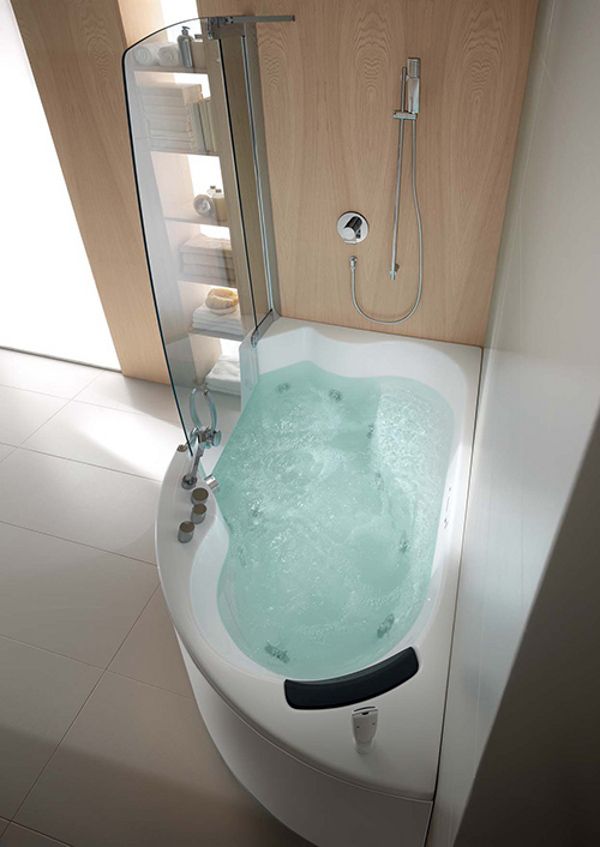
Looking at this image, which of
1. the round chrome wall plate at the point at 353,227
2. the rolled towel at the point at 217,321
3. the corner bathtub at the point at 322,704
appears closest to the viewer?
the corner bathtub at the point at 322,704

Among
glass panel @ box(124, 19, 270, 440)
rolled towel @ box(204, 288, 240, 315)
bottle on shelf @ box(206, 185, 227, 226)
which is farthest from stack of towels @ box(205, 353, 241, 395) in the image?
bottle on shelf @ box(206, 185, 227, 226)

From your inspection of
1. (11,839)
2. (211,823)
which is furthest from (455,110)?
(11,839)

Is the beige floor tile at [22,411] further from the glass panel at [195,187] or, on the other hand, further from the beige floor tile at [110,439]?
the glass panel at [195,187]

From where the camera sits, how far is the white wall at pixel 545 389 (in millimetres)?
436

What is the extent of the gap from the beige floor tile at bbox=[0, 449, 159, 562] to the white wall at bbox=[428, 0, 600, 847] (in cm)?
177

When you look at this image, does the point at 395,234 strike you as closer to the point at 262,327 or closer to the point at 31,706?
the point at 262,327

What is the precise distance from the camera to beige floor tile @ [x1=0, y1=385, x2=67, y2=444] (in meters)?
3.09

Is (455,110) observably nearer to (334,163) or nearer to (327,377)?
(334,163)

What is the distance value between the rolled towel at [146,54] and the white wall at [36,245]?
1321mm

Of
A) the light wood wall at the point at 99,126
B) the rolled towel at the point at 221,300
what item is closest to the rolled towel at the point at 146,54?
the rolled towel at the point at 221,300

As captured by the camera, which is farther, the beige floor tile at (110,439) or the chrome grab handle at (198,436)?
the beige floor tile at (110,439)

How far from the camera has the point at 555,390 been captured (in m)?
0.50

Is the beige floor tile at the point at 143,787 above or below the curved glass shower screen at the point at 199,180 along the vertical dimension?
below

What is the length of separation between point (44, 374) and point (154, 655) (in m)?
2.02
